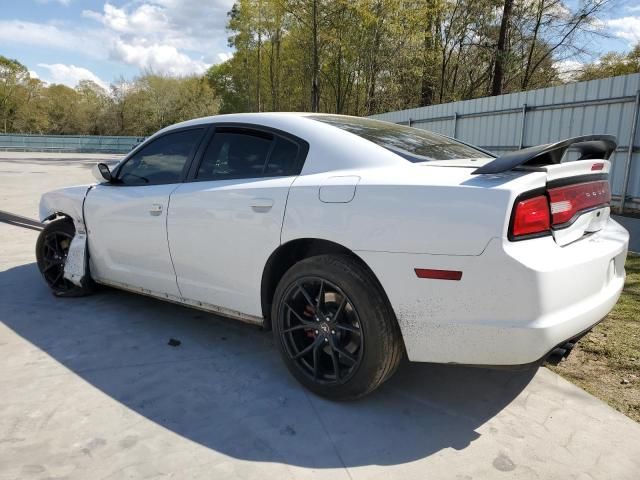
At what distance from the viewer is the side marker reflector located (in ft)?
6.88

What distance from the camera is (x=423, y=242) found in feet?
7.06

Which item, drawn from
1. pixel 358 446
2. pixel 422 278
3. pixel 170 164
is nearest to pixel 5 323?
pixel 170 164

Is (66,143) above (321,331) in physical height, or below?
above

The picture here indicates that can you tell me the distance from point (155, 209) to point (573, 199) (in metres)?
2.58

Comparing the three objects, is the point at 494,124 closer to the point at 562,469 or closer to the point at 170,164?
the point at 170,164

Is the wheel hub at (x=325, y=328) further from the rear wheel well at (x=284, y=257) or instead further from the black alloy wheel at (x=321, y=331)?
the rear wheel well at (x=284, y=257)

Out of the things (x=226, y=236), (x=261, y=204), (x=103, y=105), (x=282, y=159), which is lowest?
(x=226, y=236)

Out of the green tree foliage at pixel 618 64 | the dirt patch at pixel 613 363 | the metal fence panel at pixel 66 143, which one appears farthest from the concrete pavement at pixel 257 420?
the metal fence panel at pixel 66 143

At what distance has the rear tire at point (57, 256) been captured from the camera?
14.1ft

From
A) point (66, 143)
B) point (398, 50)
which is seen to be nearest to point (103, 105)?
point (66, 143)

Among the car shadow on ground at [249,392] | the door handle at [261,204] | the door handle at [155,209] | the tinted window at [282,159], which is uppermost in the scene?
the tinted window at [282,159]

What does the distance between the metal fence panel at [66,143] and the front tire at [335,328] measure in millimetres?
40536

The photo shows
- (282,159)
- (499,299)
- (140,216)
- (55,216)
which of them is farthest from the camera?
(55,216)

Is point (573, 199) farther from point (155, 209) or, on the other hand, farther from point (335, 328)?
point (155, 209)
